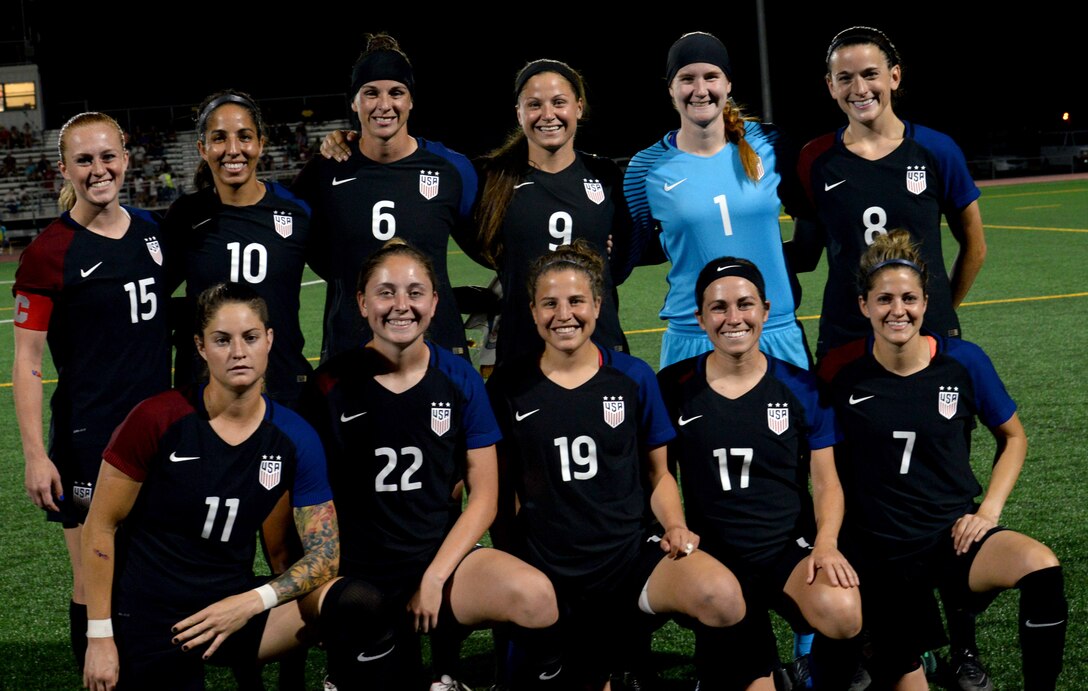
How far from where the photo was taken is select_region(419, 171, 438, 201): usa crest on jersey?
148 inches

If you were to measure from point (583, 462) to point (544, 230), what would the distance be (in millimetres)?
897

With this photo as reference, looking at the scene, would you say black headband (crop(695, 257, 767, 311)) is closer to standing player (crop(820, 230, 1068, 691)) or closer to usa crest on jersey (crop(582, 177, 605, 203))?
standing player (crop(820, 230, 1068, 691))

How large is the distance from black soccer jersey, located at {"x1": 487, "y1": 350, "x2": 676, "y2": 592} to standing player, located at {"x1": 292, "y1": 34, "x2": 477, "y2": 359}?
599mm

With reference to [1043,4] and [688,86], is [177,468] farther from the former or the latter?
[1043,4]

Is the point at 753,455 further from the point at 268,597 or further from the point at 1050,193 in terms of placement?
the point at 1050,193

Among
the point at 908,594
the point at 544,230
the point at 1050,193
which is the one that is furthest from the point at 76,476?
the point at 1050,193

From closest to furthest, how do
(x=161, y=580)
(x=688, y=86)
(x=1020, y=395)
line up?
(x=161, y=580) → (x=688, y=86) → (x=1020, y=395)

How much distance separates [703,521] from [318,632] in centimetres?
110

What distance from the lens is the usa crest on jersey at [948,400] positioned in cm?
331

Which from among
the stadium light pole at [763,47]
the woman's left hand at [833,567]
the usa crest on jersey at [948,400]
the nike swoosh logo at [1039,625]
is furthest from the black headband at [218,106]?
the stadium light pole at [763,47]

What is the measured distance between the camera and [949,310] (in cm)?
368

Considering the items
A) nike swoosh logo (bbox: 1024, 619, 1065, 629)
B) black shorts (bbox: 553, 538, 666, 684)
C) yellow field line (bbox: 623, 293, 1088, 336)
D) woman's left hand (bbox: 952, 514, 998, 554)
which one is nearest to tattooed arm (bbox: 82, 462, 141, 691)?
black shorts (bbox: 553, 538, 666, 684)

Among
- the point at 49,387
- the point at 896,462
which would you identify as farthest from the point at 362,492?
the point at 49,387

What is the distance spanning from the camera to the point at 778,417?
3.29 m
